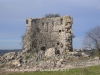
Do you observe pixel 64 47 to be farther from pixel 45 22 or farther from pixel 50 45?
pixel 45 22

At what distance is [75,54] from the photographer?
46812 mm

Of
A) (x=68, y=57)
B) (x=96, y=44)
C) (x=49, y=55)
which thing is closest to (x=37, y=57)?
(x=49, y=55)

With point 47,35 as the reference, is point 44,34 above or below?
above

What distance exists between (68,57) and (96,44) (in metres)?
12.5

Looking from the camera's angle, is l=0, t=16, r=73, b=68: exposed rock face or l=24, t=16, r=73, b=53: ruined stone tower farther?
l=24, t=16, r=73, b=53: ruined stone tower

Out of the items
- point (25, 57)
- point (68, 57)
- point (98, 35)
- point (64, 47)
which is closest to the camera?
point (68, 57)

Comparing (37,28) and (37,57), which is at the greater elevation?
(37,28)

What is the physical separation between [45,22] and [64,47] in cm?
704

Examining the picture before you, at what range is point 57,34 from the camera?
175 feet

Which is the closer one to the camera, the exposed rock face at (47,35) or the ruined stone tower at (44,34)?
the exposed rock face at (47,35)

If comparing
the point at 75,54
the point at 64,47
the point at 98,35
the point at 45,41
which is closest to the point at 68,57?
the point at 75,54

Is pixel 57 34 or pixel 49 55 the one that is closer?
pixel 49 55

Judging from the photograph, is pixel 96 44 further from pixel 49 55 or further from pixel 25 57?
pixel 25 57

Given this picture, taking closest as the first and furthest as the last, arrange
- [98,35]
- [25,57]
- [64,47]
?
[25,57] < [64,47] < [98,35]
